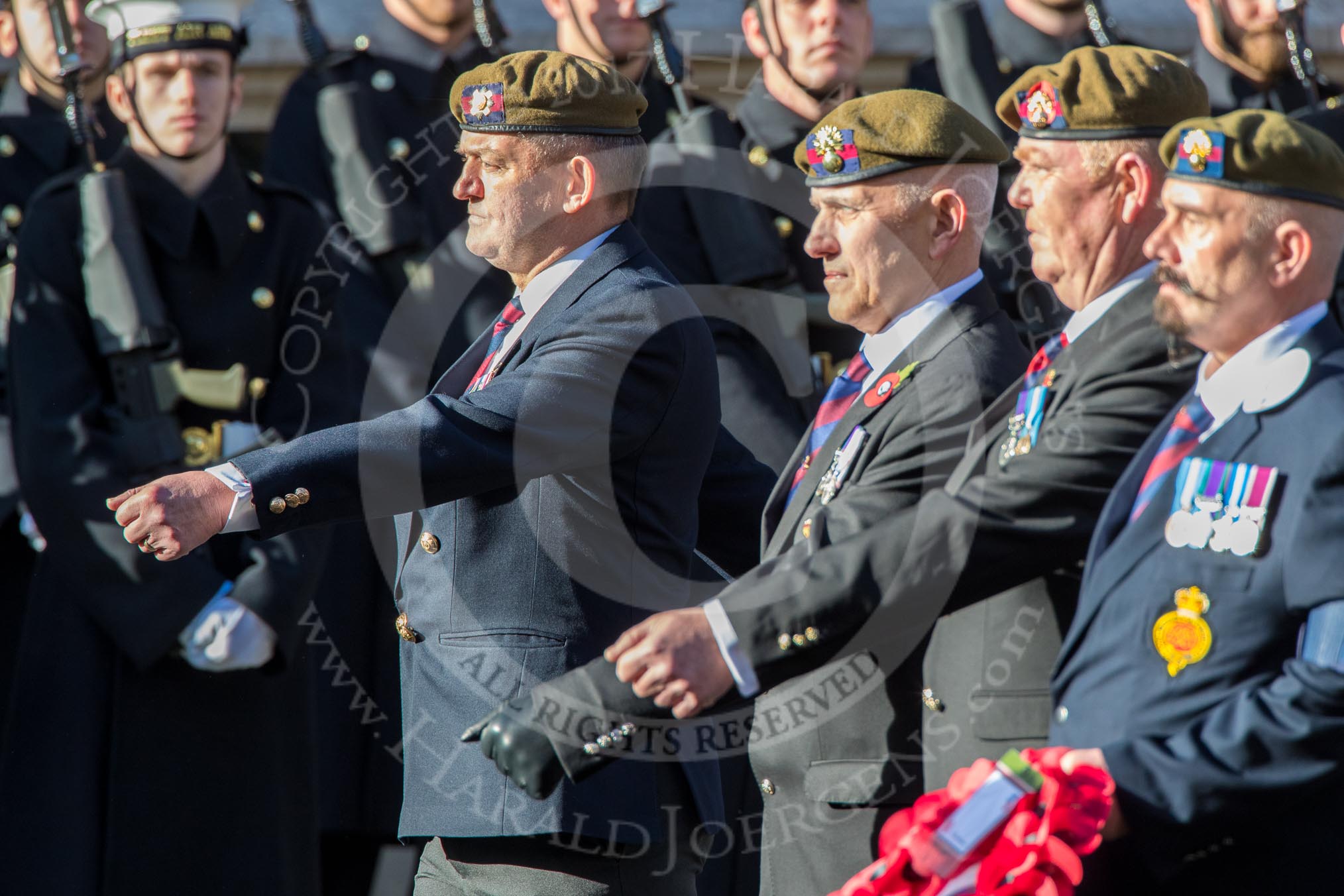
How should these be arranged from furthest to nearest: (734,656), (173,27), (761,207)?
1. (761,207)
2. (173,27)
3. (734,656)

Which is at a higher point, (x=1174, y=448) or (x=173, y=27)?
(x=173, y=27)

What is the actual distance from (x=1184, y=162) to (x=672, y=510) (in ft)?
3.55

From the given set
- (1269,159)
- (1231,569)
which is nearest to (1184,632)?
(1231,569)

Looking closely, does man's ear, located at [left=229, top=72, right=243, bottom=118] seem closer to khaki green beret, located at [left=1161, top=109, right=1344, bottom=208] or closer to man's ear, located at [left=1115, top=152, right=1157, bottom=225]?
man's ear, located at [left=1115, top=152, right=1157, bottom=225]

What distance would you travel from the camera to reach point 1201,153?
2637 mm

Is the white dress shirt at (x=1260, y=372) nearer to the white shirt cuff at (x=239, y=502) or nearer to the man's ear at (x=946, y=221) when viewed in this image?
the man's ear at (x=946, y=221)

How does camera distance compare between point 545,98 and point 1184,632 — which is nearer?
point 1184,632

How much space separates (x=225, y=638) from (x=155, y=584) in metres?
0.20

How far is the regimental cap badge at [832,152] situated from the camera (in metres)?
3.30

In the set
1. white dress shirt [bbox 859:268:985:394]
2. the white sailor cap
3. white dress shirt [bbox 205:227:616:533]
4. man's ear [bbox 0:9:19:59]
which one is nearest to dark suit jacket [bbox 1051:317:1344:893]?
white dress shirt [bbox 859:268:985:394]

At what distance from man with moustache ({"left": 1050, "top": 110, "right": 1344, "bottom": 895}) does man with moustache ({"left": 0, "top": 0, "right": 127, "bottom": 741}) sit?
320cm

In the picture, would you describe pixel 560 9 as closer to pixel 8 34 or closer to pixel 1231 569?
pixel 8 34

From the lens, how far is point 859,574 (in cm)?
275

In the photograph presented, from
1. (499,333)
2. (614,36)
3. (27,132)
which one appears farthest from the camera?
(614,36)
